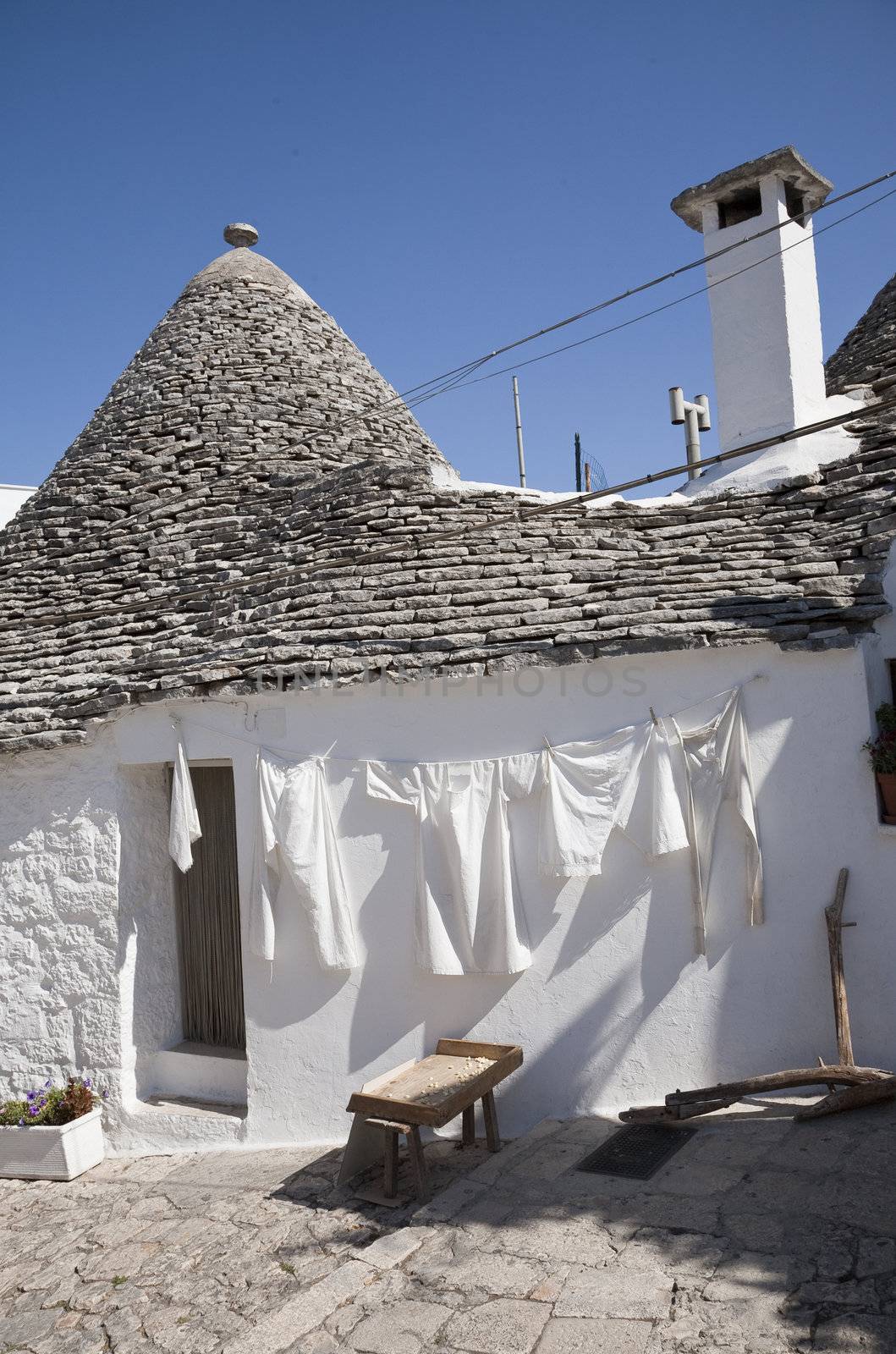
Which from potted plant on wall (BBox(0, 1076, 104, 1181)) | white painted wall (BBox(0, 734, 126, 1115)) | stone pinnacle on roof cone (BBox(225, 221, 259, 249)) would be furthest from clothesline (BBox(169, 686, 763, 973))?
stone pinnacle on roof cone (BBox(225, 221, 259, 249))

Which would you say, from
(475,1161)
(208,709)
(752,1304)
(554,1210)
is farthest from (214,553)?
(752,1304)

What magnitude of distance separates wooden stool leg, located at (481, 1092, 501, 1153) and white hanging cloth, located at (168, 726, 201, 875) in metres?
2.74

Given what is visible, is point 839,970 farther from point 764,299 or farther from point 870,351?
point 870,351

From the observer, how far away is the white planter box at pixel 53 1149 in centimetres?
729

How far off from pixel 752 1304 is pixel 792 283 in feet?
25.2

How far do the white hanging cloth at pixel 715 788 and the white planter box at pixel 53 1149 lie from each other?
4818mm

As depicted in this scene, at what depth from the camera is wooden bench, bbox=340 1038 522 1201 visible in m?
5.63

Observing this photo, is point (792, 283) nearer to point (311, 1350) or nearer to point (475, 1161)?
point (475, 1161)

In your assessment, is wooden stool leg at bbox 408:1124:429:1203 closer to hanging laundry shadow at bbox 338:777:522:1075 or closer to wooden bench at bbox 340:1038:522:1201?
wooden bench at bbox 340:1038:522:1201

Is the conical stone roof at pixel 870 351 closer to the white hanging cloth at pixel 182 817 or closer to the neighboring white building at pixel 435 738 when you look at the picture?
the neighboring white building at pixel 435 738

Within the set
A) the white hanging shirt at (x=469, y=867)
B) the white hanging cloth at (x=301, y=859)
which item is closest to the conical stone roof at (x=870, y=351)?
the white hanging shirt at (x=469, y=867)

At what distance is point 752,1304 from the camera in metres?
3.99

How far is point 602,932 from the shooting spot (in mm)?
6461

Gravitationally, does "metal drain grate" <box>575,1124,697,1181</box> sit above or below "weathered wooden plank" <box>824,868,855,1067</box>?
below
